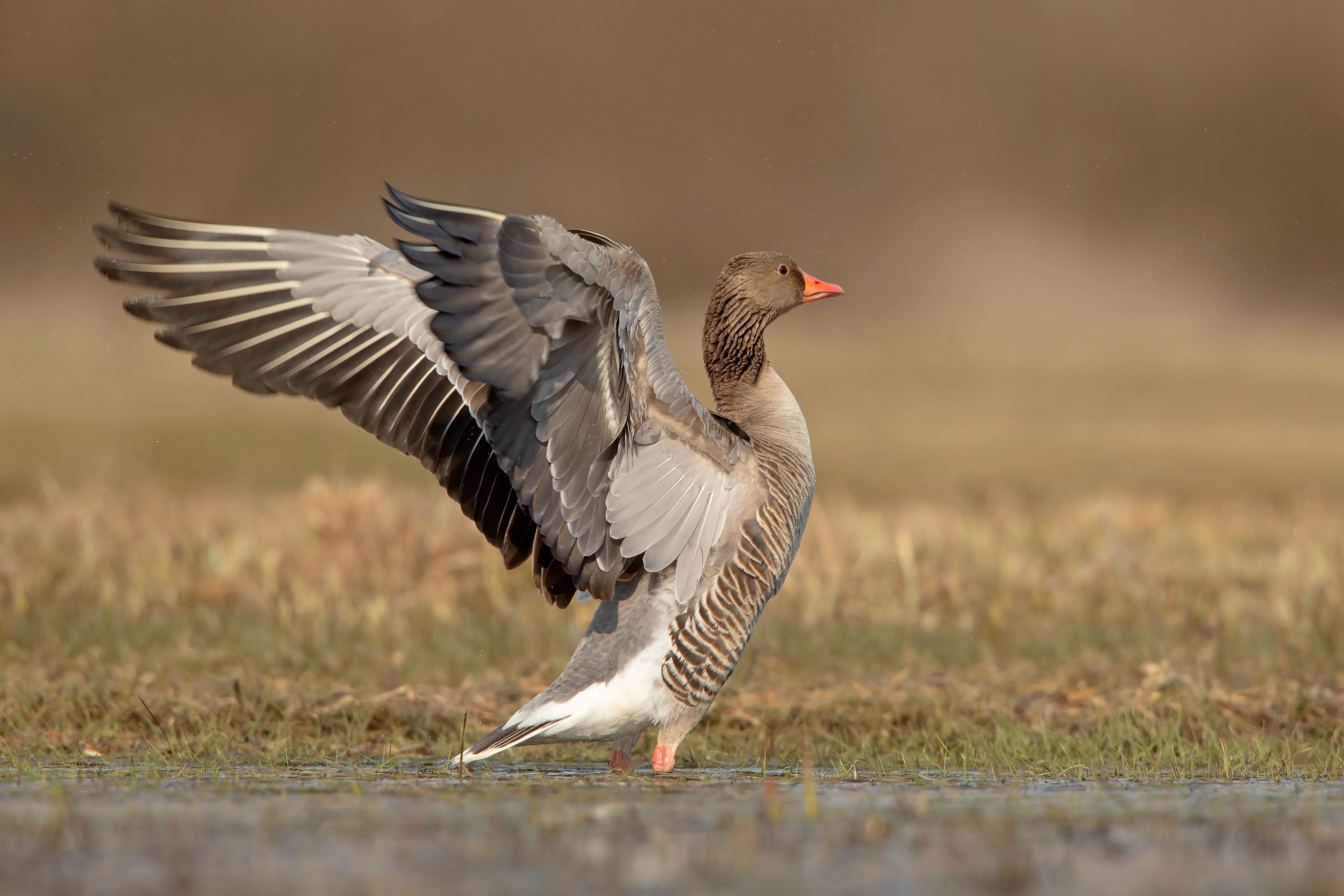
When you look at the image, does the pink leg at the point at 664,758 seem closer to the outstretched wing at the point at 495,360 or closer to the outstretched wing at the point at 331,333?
the outstretched wing at the point at 495,360

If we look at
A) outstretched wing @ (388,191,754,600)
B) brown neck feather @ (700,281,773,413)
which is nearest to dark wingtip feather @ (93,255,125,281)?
outstretched wing @ (388,191,754,600)

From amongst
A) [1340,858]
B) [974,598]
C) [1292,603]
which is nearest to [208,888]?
[1340,858]

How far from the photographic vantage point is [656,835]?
415 centimetres

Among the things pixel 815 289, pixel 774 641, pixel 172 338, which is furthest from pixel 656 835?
pixel 774 641

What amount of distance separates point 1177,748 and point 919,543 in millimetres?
4884

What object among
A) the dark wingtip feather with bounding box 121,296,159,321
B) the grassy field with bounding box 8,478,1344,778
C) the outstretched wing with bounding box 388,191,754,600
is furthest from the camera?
the grassy field with bounding box 8,478,1344,778

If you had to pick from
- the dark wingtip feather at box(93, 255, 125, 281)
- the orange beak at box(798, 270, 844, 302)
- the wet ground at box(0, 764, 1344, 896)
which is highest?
the orange beak at box(798, 270, 844, 302)

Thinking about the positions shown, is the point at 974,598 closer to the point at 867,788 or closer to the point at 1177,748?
the point at 1177,748

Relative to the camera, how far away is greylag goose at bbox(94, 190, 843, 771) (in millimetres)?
5238

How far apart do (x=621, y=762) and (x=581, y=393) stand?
1611 mm

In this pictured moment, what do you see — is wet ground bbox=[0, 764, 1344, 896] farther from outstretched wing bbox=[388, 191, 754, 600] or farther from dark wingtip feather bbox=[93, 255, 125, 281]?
dark wingtip feather bbox=[93, 255, 125, 281]

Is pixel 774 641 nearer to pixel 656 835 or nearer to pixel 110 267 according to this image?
pixel 110 267

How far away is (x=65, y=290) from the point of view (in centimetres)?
3170

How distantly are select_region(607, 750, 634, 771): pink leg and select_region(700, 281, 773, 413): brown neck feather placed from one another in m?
1.65
